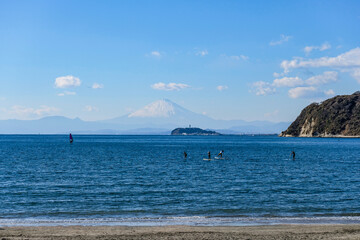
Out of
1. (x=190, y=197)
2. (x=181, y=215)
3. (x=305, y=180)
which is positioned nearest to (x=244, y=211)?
(x=181, y=215)

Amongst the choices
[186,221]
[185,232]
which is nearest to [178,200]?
[186,221]

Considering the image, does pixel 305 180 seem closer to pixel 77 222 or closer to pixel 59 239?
pixel 77 222

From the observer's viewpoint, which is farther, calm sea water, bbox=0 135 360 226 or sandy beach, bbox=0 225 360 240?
calm sea water, bbox=0 135 360 226

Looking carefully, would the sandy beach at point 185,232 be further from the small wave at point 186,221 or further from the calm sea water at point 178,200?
the calm sea water at point 178,200

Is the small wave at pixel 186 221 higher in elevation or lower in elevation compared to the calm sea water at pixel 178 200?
lower

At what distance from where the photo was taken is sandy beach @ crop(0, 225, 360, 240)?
67.5ft

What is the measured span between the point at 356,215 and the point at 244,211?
6976 mm

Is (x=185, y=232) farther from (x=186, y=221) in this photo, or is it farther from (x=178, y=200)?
(x=178, y=200)

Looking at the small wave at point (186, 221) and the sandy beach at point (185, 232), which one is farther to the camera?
the small wave at point (186, 221)

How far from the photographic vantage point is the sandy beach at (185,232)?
67.5ft

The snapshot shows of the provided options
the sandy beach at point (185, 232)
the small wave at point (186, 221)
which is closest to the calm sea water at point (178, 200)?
the small wave at point (186, 221)

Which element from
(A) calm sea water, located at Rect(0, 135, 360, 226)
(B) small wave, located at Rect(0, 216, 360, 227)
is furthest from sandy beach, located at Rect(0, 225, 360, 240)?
(A) calm sea water, located at Rect(0, 135, 360, 226)

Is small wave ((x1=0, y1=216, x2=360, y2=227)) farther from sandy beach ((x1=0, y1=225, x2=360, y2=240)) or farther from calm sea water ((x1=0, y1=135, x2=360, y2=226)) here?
sandy beach ((x1=0, y1=225, x2=360, y2=240))

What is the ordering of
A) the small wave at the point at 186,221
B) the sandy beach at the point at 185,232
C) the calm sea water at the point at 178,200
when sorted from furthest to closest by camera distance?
the calm sea water at the point at 178,200 → the small wave at the point at 186,221 → the sandy beach at the point at 185,232
